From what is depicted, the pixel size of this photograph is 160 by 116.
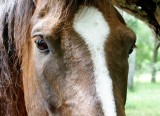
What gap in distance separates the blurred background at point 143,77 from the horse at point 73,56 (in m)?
6.81

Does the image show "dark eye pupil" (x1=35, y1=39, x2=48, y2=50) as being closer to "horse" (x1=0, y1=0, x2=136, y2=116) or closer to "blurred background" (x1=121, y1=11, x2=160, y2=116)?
"horse" (x1=0, y1=0, x2=136, y2=116)

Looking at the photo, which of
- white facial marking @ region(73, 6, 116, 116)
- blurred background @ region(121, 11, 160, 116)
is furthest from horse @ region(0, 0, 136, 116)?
blurred background @ region(121, 11, 160, 116)

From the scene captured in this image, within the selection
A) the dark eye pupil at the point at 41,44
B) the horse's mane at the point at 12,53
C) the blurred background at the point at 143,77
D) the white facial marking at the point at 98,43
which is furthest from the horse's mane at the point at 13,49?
the blurred background at the point at 143,77

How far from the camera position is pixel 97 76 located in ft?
6.17

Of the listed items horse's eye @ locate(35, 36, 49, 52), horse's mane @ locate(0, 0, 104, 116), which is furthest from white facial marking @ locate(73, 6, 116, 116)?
horse's mane @ locate(0, 0, 104, 116)

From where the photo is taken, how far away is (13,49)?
99.0 inches

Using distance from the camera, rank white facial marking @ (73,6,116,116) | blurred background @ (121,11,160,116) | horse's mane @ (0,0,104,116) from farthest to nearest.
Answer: blurred background @ (121,11,160,116) < horse's mane @ (0,0,104,116) < white facial marking @ (73,6,116,116)

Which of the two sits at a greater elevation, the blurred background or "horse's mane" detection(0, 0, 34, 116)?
"horse's mane" detection(0, 0, 34, 116)

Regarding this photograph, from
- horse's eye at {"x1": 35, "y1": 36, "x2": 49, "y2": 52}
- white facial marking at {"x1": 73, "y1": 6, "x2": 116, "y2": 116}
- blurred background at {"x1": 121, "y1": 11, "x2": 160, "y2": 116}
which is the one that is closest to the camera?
white facial marking at {"x1": 73, "y1": 6, "x2": 116, "y2": 116}

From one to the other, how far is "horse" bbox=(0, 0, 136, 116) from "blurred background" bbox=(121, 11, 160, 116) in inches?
268

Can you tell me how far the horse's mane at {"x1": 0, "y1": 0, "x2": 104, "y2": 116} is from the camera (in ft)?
7.86

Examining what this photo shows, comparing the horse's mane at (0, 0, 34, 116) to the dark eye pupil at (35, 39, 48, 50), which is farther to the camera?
the horse's mane at (0, 0, 34, 116)

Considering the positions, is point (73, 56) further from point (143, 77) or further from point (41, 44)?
point (143, 77)

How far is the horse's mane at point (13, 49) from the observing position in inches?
94.3
